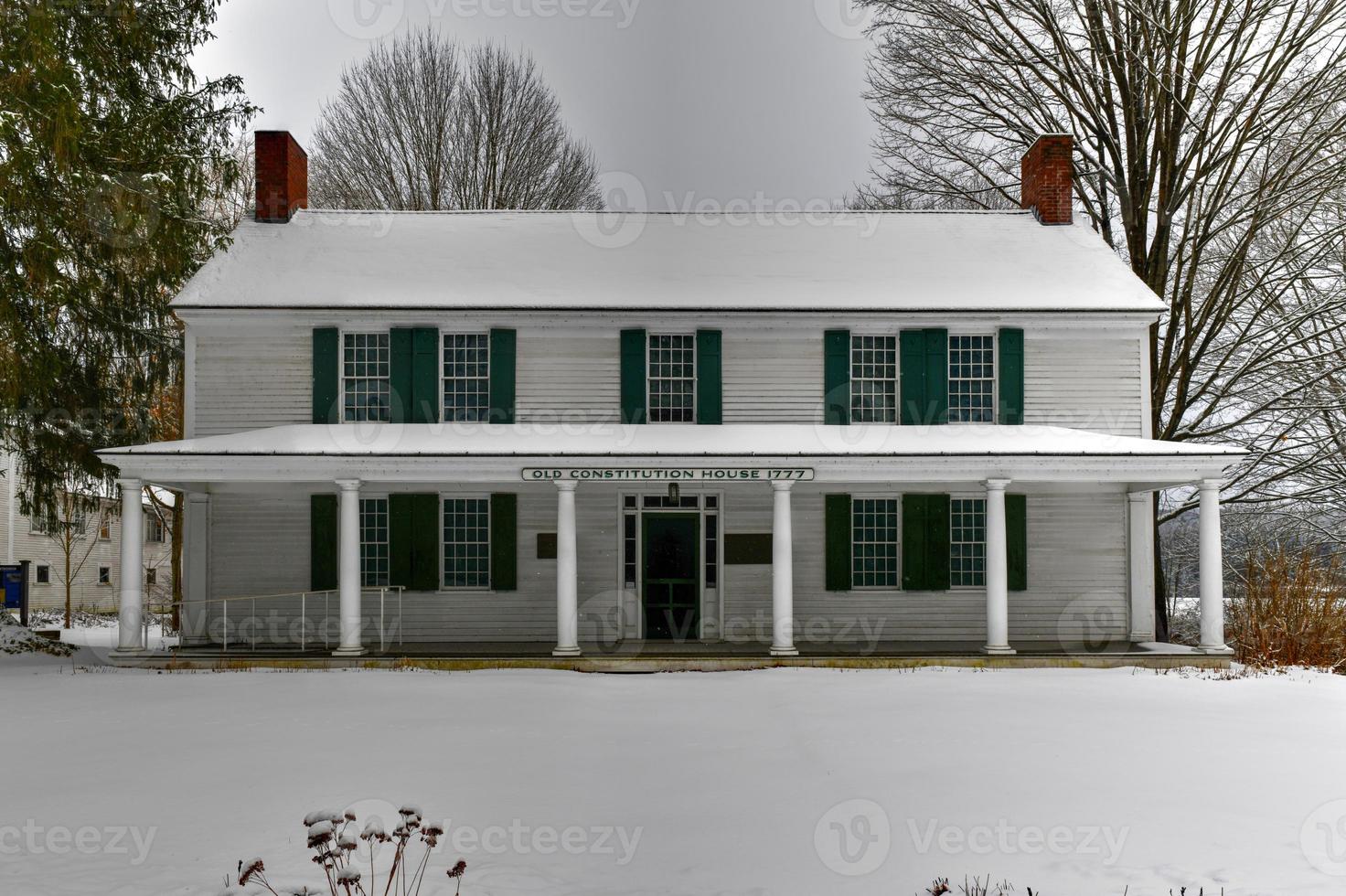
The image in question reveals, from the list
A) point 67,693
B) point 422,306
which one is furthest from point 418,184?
point 67,693

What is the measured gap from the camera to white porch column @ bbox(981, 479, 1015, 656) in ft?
47.9

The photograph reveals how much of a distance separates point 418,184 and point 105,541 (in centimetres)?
1679

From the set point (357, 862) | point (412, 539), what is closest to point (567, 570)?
point (412, 539)

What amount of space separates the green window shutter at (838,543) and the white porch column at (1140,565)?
4610 mm

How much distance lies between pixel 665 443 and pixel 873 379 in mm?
3688

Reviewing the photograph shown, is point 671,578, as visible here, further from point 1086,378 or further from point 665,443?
point 1086,378

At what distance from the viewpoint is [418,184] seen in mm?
29641

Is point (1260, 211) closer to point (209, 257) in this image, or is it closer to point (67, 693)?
point (209, 257)

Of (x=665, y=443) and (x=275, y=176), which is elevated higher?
(x=275, y=176)

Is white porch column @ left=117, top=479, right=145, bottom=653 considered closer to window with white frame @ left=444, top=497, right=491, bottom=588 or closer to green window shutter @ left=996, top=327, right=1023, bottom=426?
window with white frame @ left=444, top=497, right=491, bottom=588

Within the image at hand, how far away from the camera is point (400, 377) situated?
52.9 ft

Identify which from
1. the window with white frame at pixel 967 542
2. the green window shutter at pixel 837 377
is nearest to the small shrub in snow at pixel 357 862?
the green window shutter at pixel 837 377

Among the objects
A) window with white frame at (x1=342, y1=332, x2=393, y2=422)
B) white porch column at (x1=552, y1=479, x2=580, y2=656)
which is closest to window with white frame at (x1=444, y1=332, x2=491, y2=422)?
window with white frame at (x1=342, y1=332, x2=393, y2=422)

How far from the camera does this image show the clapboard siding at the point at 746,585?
53.0ft
